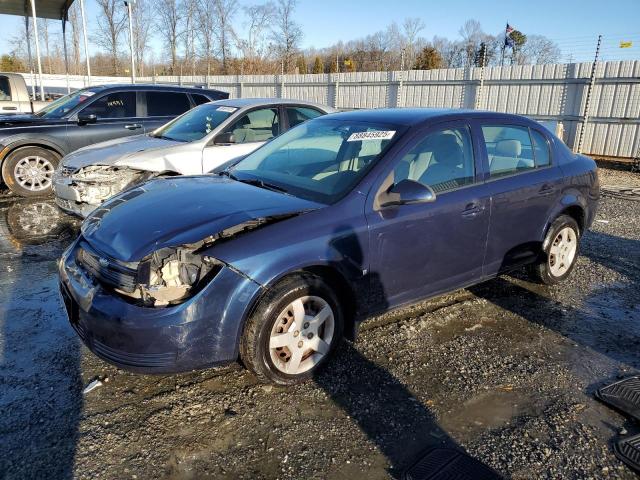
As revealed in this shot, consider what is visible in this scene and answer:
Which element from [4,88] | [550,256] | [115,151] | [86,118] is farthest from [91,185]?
[4,88]

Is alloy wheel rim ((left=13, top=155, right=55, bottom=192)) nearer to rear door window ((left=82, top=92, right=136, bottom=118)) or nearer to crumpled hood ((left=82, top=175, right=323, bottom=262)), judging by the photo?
rear door window ((left=82, top=92, right=136, bottom=118))

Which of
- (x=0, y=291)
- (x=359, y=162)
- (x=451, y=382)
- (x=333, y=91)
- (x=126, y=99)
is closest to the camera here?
(x=451, y=382)

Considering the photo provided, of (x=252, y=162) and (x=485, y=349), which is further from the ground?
(x=252, y=162)

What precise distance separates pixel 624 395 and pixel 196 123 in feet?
19.2

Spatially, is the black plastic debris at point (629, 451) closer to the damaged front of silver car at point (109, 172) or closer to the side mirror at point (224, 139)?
the damaged front of silver car at point (109, 172)

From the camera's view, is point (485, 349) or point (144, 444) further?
point (485, 349)

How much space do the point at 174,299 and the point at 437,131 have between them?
2.31 m

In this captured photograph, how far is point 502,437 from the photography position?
273 cm

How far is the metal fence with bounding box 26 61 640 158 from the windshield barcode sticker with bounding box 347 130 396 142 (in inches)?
477

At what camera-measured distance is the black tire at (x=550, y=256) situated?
461cm

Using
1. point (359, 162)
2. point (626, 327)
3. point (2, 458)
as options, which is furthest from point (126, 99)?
point (626, 327)

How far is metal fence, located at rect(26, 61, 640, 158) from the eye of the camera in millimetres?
13023

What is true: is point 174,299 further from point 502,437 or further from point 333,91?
point 333,91

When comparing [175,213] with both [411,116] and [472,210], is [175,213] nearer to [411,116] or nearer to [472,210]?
[411,116]
